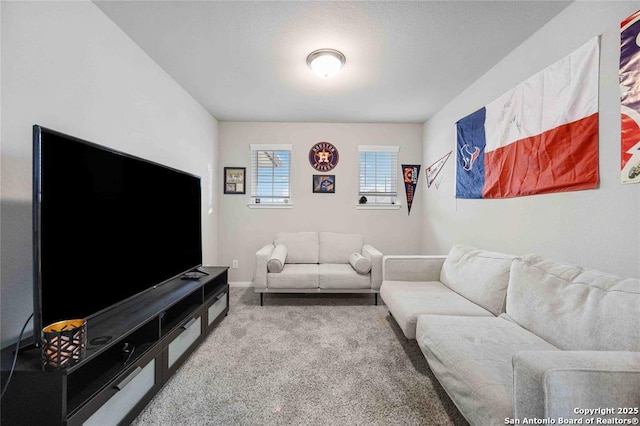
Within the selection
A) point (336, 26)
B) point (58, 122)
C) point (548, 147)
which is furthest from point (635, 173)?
point (58, 122)

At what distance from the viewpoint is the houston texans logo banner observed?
1.58 m

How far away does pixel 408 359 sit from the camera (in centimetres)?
201

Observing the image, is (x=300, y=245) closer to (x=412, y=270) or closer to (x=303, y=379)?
(x=412, y=270)

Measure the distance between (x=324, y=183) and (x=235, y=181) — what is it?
4.41 feet

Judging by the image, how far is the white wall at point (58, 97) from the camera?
1.26 m

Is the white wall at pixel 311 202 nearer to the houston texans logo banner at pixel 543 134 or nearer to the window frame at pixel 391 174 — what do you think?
the window frame at pixel 391 174

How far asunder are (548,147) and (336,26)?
5.68ft

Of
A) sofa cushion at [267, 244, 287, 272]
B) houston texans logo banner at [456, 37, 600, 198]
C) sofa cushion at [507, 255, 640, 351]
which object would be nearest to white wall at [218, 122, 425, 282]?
sofa cushion at [267, 244, 287, 272]

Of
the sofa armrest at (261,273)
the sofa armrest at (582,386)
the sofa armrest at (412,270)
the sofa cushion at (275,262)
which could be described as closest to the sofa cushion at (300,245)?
the sofa cushion at (275,262)

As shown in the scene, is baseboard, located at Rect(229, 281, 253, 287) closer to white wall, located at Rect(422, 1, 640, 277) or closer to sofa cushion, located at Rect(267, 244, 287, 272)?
sofa cushion, located at Rect(267, 244, 287, 272)

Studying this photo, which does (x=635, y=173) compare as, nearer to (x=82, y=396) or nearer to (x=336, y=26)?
(x=336, y=26)

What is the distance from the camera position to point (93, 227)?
1347 millimetres

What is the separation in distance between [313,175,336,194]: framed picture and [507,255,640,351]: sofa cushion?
2615 mm

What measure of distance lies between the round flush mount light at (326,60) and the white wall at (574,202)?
144 centimetres
